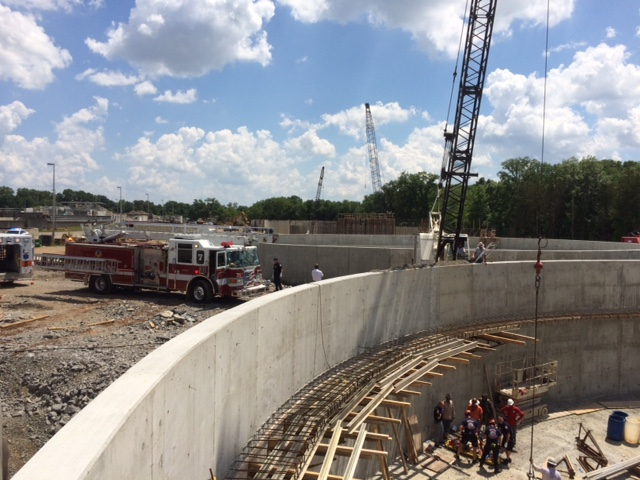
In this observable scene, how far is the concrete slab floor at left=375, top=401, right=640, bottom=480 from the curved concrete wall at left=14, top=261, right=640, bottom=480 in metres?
1.66

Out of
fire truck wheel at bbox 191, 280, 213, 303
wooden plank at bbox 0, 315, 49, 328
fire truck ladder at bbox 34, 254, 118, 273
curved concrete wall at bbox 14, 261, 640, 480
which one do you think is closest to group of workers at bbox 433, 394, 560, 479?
curved concrete wall at bbox 14, 261, 640, 480

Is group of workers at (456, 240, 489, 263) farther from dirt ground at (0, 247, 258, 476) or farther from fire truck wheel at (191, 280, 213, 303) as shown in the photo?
fire truck wheel at (191, 280, 213, 303)

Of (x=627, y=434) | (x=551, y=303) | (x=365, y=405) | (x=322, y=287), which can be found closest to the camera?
(x=365, y=405)

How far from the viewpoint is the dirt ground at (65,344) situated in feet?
27.4

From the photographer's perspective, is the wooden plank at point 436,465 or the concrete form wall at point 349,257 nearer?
the wooden plank at point 436,465

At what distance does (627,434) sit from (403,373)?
8331 millimetres

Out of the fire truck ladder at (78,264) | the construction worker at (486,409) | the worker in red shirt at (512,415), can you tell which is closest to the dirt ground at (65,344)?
the fire truck ladder at (78,264)

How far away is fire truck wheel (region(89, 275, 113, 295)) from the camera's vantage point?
62.0ft

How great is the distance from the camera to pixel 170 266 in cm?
1755

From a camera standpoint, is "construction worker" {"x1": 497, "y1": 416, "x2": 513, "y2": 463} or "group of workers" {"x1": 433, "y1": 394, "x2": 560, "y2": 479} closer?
"group of workers" {"x1": 433, "y1": 394, "x2": 560, "y2": 479}

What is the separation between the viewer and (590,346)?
1797 cm

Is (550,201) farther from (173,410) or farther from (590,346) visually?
(173,410)

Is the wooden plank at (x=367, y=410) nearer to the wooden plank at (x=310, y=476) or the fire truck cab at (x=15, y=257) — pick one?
the wooden plank at (x=310, y=476)

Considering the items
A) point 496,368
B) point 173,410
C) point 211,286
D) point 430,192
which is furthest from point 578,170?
point 173,410
